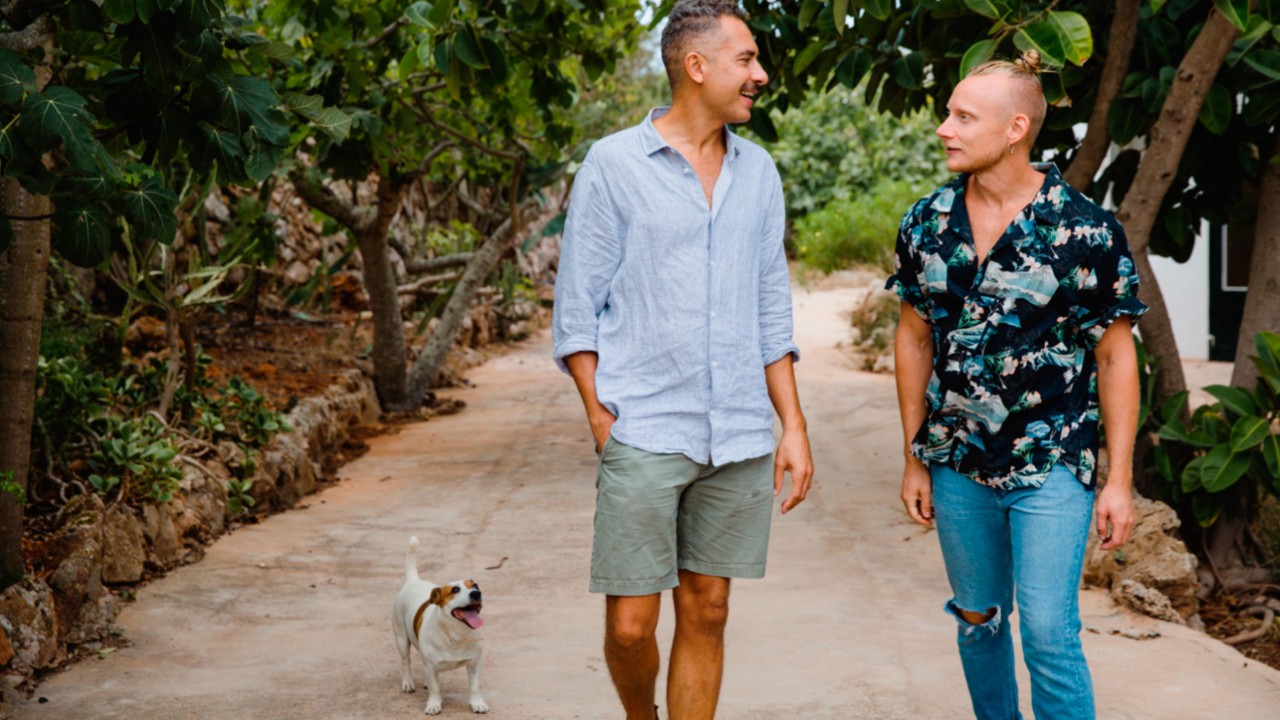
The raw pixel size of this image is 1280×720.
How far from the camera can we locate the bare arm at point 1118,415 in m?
2.79

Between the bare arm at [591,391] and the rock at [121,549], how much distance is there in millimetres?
3036

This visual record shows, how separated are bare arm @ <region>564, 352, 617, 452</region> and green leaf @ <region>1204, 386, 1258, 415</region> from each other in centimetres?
323

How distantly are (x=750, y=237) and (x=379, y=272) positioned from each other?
7.79 m

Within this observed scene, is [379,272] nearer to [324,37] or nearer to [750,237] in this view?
[324,37]

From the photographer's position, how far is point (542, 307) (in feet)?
67.8

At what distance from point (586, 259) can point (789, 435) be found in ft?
2.02

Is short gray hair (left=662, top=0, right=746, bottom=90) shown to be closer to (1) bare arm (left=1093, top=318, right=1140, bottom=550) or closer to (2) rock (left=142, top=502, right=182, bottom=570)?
(1) bare arm (left=1093, top=318, right=1140, bottom=550)

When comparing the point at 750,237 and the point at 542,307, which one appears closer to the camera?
the point at 750,237

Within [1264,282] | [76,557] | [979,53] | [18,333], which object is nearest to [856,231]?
[1264,282]

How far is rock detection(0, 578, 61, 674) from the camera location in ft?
13.6

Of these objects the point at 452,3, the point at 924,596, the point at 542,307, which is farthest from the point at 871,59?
the point at 542,307

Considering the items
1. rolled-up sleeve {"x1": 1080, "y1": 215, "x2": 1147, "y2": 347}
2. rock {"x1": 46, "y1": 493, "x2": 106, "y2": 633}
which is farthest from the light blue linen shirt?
rock {"x1": 46, "y1": 493, "x2": 106, "y2": 633}

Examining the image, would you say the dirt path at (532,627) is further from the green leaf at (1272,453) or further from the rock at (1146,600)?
the green leaf at (1272,453)

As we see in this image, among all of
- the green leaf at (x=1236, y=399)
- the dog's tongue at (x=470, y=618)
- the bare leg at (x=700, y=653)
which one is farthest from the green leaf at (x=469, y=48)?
the green leaf at (x=1236, y=399)
